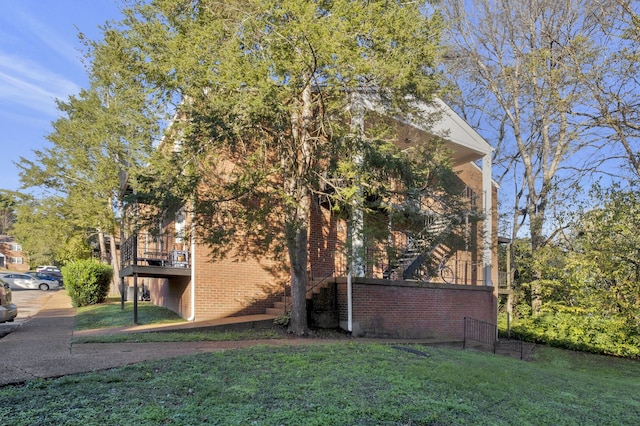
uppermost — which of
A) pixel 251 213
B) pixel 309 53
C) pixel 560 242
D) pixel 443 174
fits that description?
pixel 309 53

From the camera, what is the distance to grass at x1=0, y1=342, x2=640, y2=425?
3.92 metres

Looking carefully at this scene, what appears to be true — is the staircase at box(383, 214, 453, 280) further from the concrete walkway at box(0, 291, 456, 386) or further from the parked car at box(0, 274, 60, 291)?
the parked car at box(0, 274, 60, 291)

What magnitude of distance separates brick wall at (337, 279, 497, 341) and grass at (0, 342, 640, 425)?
13.6 ft

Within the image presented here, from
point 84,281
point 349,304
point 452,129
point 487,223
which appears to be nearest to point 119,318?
point 84,281

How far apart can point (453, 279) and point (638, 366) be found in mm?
5730

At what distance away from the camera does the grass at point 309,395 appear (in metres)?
3.92

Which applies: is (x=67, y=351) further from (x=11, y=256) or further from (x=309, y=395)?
(x=11, y=256)

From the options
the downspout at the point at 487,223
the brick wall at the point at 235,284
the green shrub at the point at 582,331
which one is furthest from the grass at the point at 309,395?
the downspout at the point at 487,223

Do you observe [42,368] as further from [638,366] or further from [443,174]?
[638,366]

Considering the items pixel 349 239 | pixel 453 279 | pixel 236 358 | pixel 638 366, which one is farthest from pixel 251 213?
pixel 638 366

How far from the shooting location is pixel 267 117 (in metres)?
8.63

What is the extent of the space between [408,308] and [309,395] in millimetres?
8081

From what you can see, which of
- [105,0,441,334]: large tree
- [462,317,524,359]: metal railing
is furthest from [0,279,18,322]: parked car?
[462,317,524,359]: metal railing

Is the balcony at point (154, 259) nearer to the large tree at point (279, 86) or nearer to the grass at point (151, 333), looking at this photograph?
the grass at point (151, 333)
